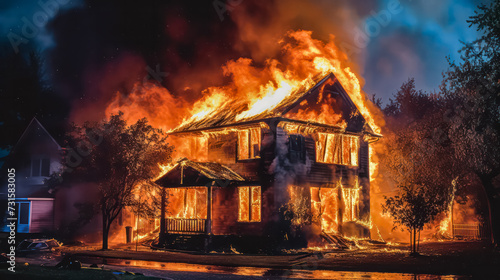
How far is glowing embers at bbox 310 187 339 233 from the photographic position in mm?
29141

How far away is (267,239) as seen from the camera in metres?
26.7

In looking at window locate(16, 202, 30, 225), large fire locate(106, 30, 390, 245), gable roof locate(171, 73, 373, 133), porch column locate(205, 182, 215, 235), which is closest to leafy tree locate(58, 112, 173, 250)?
large fire locate(106, 30, 390, 245)

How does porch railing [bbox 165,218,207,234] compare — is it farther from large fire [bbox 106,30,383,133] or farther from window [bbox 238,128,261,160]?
large fire [bbox 106,30,383,133]

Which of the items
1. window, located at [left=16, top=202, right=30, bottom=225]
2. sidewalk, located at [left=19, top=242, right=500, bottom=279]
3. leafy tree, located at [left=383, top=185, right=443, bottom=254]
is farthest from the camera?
window, located at [left=16, top=202, right=30, bottom=225]

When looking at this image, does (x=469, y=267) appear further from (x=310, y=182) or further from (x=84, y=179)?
(x=84, y=179)

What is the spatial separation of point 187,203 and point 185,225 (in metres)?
3.03

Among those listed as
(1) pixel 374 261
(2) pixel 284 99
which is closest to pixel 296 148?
(2) pixel 284 99

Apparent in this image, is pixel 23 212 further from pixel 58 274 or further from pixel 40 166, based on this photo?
pixel 58 274

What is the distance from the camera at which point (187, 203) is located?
104 feet

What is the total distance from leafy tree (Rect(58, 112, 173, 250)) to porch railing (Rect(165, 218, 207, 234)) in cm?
257

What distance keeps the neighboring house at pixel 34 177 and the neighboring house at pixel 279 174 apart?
1167 cm

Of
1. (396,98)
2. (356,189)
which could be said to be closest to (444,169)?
(356,189)

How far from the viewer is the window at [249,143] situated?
92.4 ft

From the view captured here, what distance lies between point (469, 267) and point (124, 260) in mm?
14481
